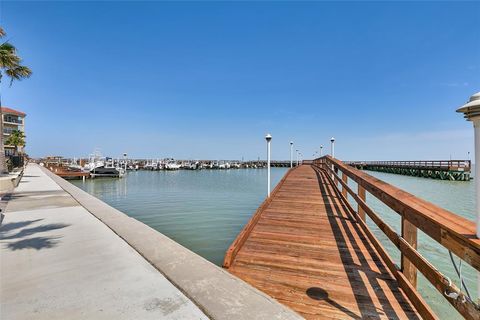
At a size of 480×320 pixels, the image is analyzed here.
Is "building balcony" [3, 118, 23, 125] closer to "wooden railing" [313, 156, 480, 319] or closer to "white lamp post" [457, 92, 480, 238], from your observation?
"wooden railing" [313, 156, 480, 319]

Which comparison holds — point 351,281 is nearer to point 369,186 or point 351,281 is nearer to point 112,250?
point 369,186

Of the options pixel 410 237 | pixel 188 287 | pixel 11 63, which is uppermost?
pixel 11 63

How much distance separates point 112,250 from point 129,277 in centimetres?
112

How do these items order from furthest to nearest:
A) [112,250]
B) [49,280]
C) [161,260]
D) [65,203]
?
[65,203] < [112,250] < [161,260] < [49,280]

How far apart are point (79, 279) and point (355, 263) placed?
3777mm

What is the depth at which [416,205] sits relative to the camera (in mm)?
2141

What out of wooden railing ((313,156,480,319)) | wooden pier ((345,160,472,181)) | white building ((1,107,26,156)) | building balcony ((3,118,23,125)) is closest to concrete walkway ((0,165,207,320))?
wooden railing ((313,156,480,319))

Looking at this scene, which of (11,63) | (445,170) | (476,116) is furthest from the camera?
(445,170)

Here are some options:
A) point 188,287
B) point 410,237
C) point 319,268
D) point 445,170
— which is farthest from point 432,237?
point 445,170

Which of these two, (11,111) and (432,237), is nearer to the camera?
(432,237)

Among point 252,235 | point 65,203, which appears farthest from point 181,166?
point 252,235

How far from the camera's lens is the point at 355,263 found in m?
3.45

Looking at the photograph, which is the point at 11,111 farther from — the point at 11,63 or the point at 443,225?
the point at 443,225

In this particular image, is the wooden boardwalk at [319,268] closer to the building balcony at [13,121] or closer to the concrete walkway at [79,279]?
the concrete walkway at [79,279]
